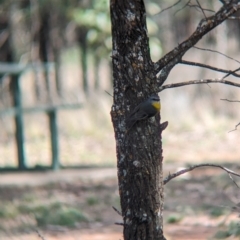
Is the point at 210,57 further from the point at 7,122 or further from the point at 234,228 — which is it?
the point at 234,228

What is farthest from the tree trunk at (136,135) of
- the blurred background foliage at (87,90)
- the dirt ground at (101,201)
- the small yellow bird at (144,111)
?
the blurred background foliage at (87,90)

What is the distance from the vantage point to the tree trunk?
145 inches

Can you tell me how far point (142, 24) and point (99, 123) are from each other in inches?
528

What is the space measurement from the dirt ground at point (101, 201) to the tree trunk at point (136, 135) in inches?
86.6

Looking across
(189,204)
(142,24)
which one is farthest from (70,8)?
(142,24)

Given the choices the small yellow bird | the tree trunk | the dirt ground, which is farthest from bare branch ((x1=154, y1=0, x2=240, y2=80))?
the dirt ground

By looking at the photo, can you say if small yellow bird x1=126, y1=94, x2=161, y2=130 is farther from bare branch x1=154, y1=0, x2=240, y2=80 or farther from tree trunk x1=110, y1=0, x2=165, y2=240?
bare branch x1=154, y1=0, x2=240, y2=80

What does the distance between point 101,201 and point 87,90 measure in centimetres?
878

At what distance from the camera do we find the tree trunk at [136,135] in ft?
12.1

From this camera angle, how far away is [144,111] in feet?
11.7

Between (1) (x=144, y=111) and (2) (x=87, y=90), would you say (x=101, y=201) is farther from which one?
(2) (x=87, y=90)

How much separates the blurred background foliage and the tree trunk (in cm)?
973

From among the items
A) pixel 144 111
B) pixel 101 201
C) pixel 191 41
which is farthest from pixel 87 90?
pixel 144 111

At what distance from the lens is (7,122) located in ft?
55.1
